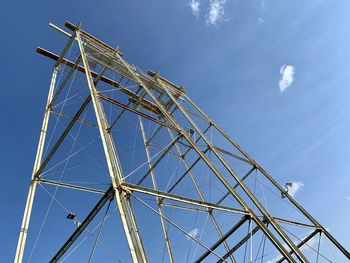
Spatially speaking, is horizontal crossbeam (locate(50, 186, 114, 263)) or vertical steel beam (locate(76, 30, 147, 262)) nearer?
vertical steel beam (locate(76, 30, 147, 262))

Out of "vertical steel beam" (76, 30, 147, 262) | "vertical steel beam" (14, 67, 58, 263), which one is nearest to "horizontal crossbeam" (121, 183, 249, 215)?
"vertical steel beam" (76, 30, 147, 262)

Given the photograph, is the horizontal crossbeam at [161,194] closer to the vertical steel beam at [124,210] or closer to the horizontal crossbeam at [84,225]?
the vertical steel beam at [124,210]

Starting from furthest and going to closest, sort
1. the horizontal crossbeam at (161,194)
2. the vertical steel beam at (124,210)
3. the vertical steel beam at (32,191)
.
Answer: the vertical steel beam at (32,191) → the horizontal crossbeam at (161,194) → the vertical steel beam at (124,210)

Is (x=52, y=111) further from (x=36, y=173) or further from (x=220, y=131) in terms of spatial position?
(x=220, y=131)

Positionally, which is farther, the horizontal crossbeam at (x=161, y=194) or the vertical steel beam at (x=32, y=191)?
the vertical steel beam at (x=32, y=191)

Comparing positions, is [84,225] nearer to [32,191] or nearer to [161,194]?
[161,194]

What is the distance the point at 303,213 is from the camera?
12.1 m

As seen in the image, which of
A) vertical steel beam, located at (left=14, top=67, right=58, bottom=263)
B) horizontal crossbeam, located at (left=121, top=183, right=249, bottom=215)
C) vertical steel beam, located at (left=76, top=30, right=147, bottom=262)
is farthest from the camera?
vertical steel beam, located at (left=14, top=67, right=58, bottom=263)

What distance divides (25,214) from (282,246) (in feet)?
22.5

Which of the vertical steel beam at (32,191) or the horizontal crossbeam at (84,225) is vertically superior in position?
the vertical steel beam at (32,191)

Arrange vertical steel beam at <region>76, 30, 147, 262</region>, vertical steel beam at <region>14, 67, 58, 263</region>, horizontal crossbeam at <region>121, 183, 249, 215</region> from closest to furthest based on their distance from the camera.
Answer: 1. vertical steel beam at <region>76, 30, 147, 262</region>
2. horizontal crossbeam at <region>121, 183, 249, 215</region>
3. vertical steel beam at <region>14, 67, 58, 263</region>

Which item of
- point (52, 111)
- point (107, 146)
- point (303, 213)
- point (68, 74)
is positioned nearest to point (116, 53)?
point (68, 74)

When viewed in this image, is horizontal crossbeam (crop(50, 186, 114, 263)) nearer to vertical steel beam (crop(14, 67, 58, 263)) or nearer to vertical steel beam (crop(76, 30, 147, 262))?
vertical steel beam (crop(76, 30, 147, 262))

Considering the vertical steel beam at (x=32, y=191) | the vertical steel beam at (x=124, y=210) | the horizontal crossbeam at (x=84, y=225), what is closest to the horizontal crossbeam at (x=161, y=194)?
the vertical steel beam at (x=124, y=210)
